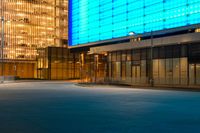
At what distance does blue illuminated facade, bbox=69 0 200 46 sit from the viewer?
46.2 meters

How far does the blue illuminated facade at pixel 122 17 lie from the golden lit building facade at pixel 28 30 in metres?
30.9

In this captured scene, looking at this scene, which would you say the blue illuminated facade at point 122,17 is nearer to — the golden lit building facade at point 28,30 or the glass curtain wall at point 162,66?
the glass curtain wall at point 162,66

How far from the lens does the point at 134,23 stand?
181 ft

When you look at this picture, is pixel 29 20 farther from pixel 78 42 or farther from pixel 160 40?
pixel 160 40

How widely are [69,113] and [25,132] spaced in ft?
15.7

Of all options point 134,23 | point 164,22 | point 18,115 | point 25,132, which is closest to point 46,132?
point 25,132

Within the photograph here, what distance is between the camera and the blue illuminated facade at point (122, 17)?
46219mm

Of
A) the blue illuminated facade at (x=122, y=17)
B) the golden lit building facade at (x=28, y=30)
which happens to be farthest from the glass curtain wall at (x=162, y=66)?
the golden lit building facade at (x=28, y=30)

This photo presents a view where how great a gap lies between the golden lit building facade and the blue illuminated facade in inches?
1215

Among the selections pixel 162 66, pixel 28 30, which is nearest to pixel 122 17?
pixel 162 66

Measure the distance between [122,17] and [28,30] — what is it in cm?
5259

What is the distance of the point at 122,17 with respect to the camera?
191 feet

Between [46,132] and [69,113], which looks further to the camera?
[69,113]

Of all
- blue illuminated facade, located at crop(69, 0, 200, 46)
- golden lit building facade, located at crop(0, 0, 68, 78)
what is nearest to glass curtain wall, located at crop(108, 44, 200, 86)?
blue illuminated facade, located at crop(69, 0, 200, 46)
